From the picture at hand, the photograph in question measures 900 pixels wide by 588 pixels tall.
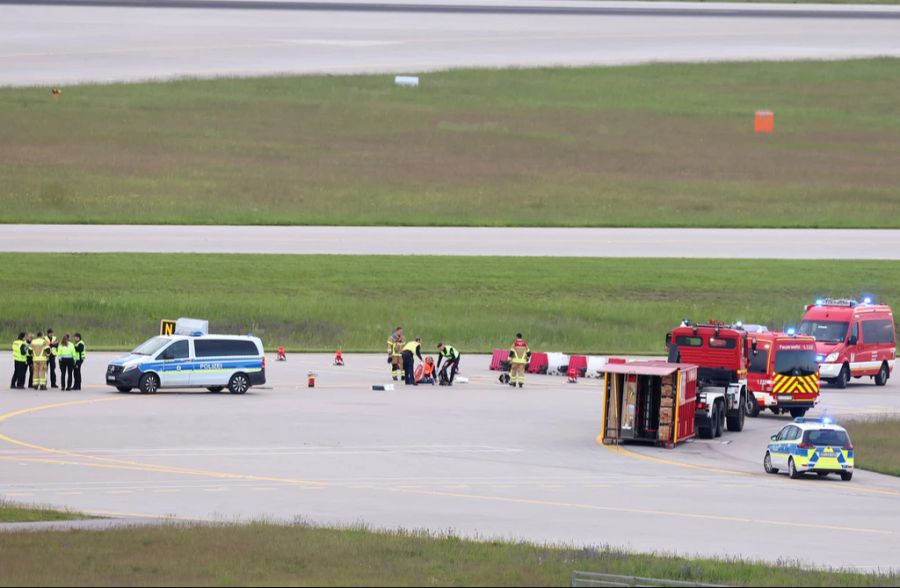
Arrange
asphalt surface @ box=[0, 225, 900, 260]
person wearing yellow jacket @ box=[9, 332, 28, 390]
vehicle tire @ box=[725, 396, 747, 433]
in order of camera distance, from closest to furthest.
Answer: vehicle tire @ box=[725, 396, 747, 433] → person wearing yellow jacket @ box=[9, 332, 28, 390] → asphalt surface @ box=[0, 225, 900, 260]

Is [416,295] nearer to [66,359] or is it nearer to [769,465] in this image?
[66,359]

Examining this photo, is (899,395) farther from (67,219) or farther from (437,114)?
(437,114)

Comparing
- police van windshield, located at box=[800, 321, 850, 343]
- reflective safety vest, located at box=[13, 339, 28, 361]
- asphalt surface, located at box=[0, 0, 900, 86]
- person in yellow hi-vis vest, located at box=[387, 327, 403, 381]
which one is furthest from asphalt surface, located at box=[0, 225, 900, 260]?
asphalt surface, located at box=[0, 0, 900, 86]

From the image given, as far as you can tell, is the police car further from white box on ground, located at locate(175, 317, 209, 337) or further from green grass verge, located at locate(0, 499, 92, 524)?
white box on ground, located at locate(175, 317, 209, 337)

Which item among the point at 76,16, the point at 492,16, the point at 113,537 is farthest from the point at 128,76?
the point at 113,537

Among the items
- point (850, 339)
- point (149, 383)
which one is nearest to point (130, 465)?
point (149, 383)

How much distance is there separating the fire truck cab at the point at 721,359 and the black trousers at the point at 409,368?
992 cm

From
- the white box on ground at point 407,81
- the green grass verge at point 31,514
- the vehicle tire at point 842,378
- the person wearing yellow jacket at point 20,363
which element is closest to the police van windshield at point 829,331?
the vehicle tire at point 842,378

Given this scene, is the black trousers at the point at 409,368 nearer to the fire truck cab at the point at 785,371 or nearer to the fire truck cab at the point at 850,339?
the fire truck cab at the point at 785,371

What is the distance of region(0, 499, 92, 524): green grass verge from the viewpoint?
77.9 ft

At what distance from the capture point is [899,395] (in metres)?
50.8

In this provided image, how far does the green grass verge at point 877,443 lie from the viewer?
35.2m

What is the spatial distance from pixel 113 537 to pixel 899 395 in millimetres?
35736

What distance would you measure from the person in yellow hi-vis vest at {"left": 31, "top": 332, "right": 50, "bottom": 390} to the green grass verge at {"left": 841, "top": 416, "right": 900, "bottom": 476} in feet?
78.1
